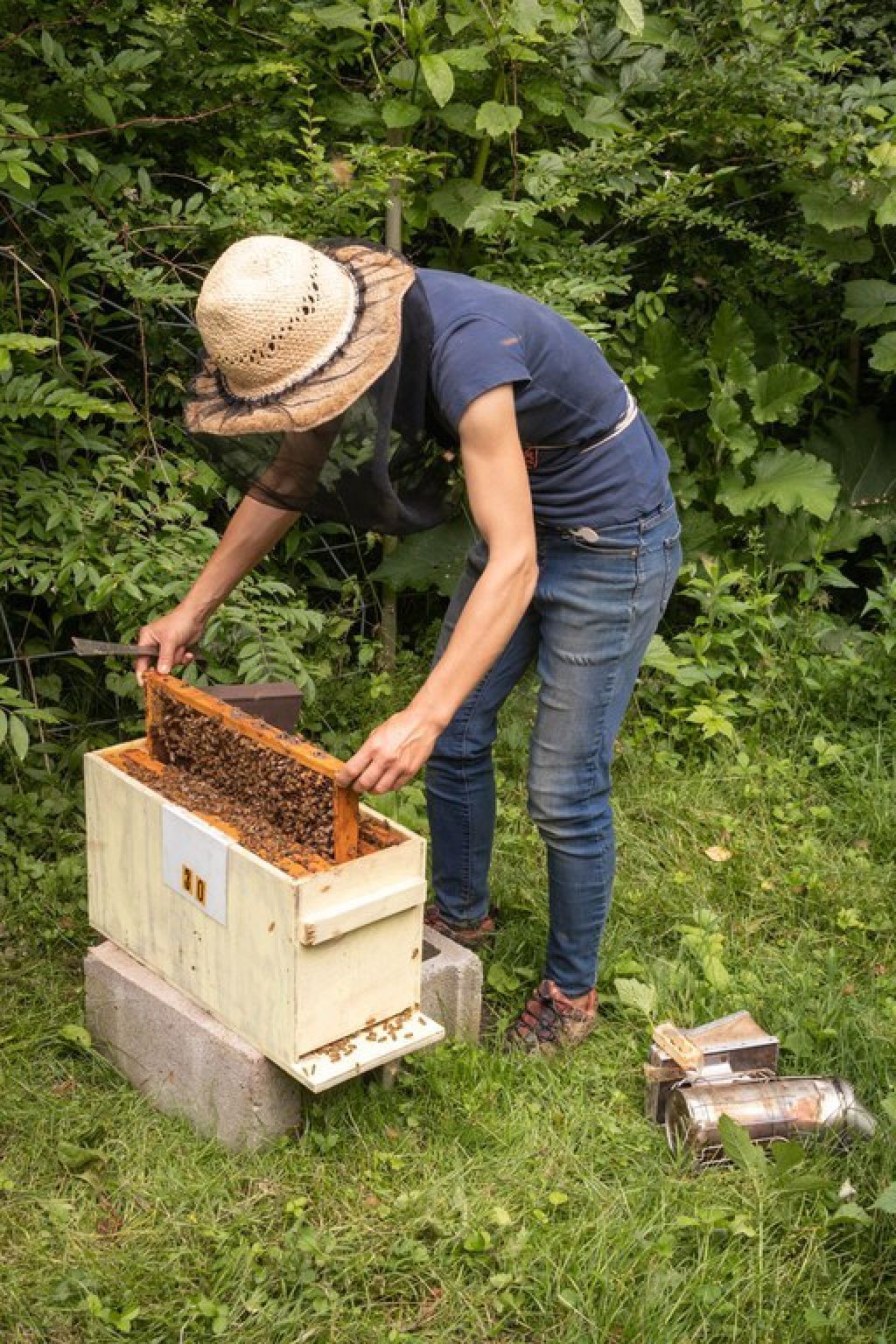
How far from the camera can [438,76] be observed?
3.67 m

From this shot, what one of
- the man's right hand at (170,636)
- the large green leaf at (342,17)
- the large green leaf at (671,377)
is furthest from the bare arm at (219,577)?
the large green leaf at (671,377)

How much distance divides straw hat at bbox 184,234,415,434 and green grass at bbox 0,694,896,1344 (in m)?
1.37

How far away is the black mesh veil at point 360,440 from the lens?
7.03 feet

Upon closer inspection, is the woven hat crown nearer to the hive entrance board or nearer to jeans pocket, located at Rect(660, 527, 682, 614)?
the hive entrance board

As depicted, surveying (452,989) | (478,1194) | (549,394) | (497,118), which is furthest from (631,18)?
(478,1194)

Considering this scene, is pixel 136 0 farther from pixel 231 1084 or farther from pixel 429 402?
pixel 231 1084

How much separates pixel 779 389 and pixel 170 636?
9.10ft

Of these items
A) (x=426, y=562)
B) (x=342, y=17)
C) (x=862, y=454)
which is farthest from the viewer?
(x=862, y=454)

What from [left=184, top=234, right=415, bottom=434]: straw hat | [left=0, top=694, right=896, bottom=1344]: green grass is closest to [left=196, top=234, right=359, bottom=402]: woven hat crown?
[left=184, top=234, right=415, bottom=434]: straw hat

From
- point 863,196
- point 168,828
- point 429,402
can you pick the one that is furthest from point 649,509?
point 863,196

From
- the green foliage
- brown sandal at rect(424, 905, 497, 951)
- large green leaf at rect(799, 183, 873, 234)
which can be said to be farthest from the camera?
large green leaf at rect(799, 183, 873, 234)

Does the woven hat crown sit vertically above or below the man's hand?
above

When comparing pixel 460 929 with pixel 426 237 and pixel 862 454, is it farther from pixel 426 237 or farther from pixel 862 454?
pixel 862 454

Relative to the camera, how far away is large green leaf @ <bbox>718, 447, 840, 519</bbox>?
4.59m
